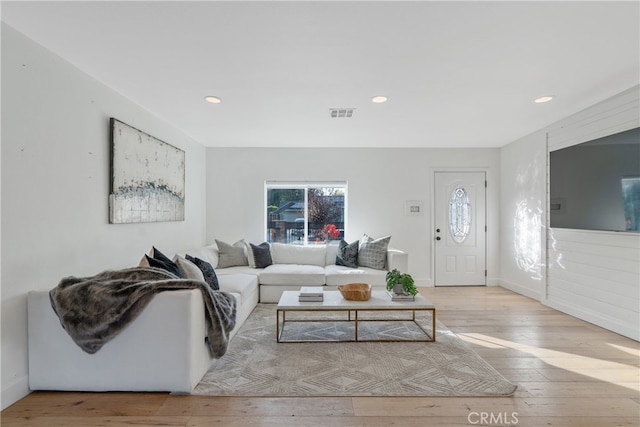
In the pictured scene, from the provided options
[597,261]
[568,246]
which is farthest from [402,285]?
[568,246]

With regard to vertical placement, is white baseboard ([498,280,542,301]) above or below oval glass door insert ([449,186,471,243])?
below

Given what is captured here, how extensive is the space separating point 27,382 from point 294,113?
10.5 ft

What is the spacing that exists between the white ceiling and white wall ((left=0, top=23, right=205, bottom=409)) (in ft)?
0.61

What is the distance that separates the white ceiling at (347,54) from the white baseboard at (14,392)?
7.32 feet

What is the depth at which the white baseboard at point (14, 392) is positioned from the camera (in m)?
2.02

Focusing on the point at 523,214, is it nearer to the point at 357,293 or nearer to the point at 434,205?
the point at 434,205

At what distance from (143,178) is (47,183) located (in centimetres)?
122

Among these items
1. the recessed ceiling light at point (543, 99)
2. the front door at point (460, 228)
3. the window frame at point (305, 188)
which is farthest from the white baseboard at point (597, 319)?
the window frame at point (305, 188)

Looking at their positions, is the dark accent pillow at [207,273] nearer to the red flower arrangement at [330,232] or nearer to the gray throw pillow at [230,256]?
the gray throw pillow at [230,256]

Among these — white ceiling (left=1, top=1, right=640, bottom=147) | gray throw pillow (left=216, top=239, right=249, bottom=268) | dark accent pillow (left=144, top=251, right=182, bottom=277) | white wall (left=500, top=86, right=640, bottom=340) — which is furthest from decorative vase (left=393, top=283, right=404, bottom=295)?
gray throw pillow (left=216, top=239, right=249, bottom=268)

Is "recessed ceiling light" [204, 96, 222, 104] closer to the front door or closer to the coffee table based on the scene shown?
the coffee table

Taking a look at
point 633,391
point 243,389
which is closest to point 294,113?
point 243,389

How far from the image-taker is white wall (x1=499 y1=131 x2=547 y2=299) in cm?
453

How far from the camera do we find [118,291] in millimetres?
2154
